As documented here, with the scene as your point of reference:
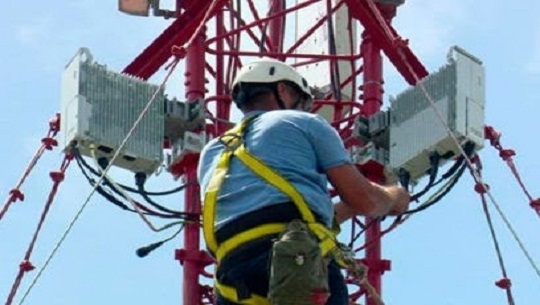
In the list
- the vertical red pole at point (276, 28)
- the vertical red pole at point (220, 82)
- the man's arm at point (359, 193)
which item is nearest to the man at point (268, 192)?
the man's arm at point (359, 193)

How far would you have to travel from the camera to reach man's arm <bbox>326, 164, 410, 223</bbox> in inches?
420

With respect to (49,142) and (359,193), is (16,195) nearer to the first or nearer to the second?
(49,142)

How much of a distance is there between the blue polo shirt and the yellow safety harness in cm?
3

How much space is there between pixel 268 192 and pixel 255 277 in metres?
0.43

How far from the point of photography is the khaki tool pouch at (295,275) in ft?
33.3

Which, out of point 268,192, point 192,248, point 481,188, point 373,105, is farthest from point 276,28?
point 268,192

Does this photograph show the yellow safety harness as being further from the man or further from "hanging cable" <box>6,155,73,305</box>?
"hanging cable" <box>6,155,73,305</box>

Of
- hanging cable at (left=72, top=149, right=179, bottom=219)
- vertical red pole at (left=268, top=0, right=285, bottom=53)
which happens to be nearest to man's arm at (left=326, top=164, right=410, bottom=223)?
hanging cable at (left=72, top=149, right=179, bottom=219)

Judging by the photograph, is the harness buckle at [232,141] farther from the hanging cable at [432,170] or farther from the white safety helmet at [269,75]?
the hanging cable at [432,170]

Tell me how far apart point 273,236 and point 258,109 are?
872mm

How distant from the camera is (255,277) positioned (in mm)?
10523

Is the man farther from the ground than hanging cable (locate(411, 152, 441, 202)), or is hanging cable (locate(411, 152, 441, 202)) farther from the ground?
hanging cable (locate(411, 152, 441, 202))

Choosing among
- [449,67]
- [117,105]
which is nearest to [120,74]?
[117,105]

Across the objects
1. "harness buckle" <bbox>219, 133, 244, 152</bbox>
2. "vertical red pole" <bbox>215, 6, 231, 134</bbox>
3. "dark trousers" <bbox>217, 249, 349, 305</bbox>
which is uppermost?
"vertical red pole" <bbox>215, 6, 231, 134</bbox>
